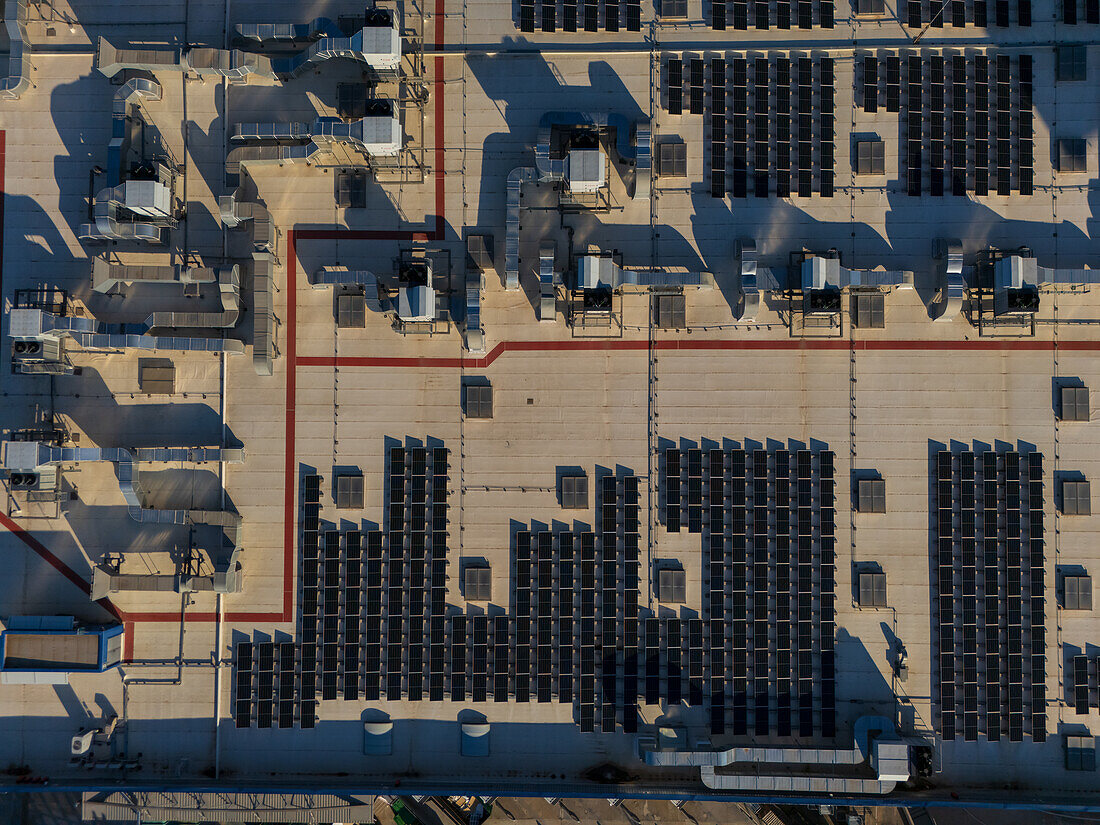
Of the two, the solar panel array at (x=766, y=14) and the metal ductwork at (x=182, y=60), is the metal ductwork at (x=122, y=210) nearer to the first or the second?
the metal ductwork at (x=182, y=60)

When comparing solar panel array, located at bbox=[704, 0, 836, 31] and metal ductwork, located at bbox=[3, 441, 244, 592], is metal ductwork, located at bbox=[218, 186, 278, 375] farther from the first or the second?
solar panel array, located at bbox=[704, 0, 836, 31]

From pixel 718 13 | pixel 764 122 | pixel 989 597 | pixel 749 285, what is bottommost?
pixel 989 597

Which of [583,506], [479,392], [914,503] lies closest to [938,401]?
[914,503]

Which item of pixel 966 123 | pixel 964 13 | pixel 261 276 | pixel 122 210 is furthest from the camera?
pixel 964 13

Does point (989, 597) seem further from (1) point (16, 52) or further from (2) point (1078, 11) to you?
(1) point (16, 52)

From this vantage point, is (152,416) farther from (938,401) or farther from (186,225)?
(938,401)

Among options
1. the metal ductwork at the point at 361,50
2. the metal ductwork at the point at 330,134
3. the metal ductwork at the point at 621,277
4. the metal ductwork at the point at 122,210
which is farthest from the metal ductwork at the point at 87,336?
the metal ductwork at the point at 621,277

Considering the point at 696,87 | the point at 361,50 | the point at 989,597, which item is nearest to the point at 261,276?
the point at 361,50
